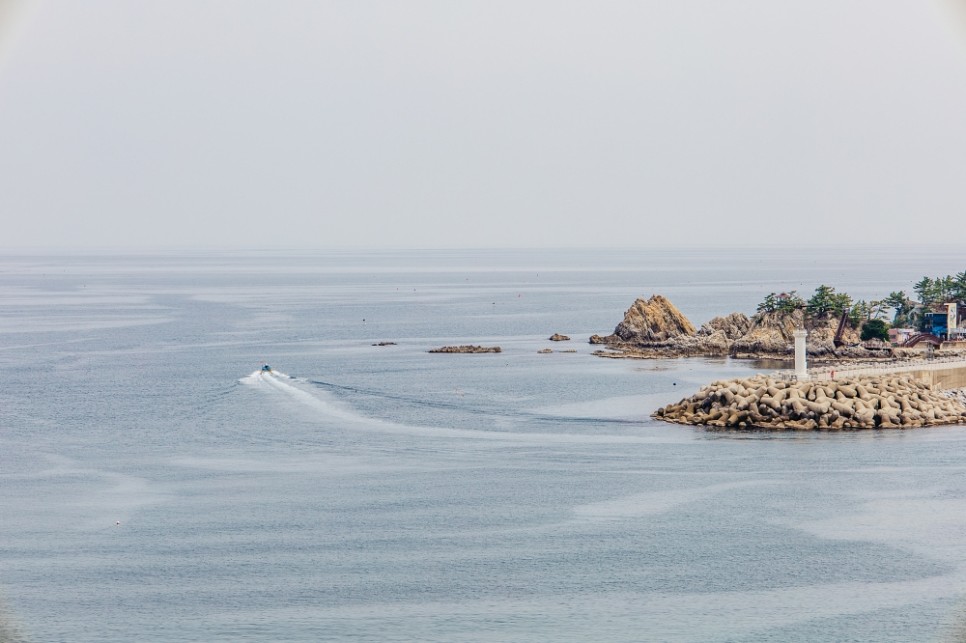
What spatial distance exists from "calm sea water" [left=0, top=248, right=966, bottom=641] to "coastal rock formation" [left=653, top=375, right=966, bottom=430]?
1877mm

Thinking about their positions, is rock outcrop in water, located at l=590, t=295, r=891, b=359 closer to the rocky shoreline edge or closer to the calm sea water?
the rocky shoreline edge

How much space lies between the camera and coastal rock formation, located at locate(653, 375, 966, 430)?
62438 mm

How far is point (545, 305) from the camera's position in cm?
16325

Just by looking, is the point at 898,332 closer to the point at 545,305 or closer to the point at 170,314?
the point at 545,305

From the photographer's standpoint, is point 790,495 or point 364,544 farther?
point 790,495

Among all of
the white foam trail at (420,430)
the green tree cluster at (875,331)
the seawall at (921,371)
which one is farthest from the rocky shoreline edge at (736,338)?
the white foam trail at (420,430)

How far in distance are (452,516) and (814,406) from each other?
24.9 meters

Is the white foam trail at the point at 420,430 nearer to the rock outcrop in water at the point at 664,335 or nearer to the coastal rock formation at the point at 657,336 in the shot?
the rock outcrop in water at the point at 664,335

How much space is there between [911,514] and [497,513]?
548 inches

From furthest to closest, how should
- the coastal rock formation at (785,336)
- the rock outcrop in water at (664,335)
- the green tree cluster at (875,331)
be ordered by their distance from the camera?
the rock outcrop in water at (664,335)
the green tree cluster at (875,331)
the coastal rock formation at (785,336)

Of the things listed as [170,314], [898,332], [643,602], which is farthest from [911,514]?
[170,314]

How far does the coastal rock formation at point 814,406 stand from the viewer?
62.4 m

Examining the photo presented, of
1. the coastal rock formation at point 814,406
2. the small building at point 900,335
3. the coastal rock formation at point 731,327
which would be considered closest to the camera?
the coastal rock formation at point 814,406

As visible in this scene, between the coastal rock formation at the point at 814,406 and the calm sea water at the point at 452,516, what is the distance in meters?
1.88
